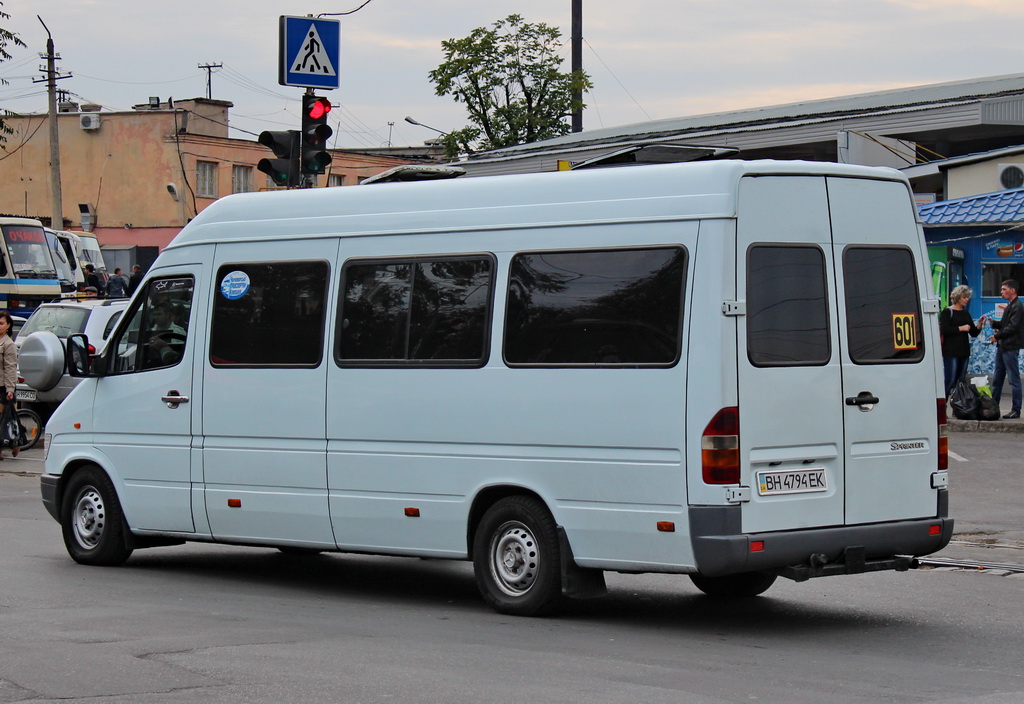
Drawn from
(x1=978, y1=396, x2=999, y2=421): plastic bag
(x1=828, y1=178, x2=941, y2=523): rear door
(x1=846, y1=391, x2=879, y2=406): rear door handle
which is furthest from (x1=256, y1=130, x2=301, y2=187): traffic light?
(x1=978, y1=396, x2=999, y2=421): plastic bag

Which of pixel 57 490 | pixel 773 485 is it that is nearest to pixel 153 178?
pixel 57 490

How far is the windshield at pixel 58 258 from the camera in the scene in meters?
36.9

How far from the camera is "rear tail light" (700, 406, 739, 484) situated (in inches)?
306

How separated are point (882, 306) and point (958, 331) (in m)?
11.9

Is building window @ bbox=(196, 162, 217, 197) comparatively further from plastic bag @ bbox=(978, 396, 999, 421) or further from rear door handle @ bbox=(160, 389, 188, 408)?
rear door handle @ bbox=(160, 389, 188, 408)

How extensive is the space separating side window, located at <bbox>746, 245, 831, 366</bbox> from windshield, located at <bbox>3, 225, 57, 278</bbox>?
30618 mm

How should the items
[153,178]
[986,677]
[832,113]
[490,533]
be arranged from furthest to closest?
[153,178], [832,113], [490,533], [986,677]

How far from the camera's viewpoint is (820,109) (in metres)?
33.6

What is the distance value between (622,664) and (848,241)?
2.81m

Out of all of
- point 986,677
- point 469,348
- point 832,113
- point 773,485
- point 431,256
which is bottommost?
point 986,677

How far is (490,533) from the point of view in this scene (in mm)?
8781

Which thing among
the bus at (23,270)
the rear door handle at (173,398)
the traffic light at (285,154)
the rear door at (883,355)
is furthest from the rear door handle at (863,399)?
the bus at (23,270)

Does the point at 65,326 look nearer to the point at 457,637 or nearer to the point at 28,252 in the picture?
the point at 457,637

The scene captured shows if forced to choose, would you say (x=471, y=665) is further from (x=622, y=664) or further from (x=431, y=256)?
(x=431, y=256)
